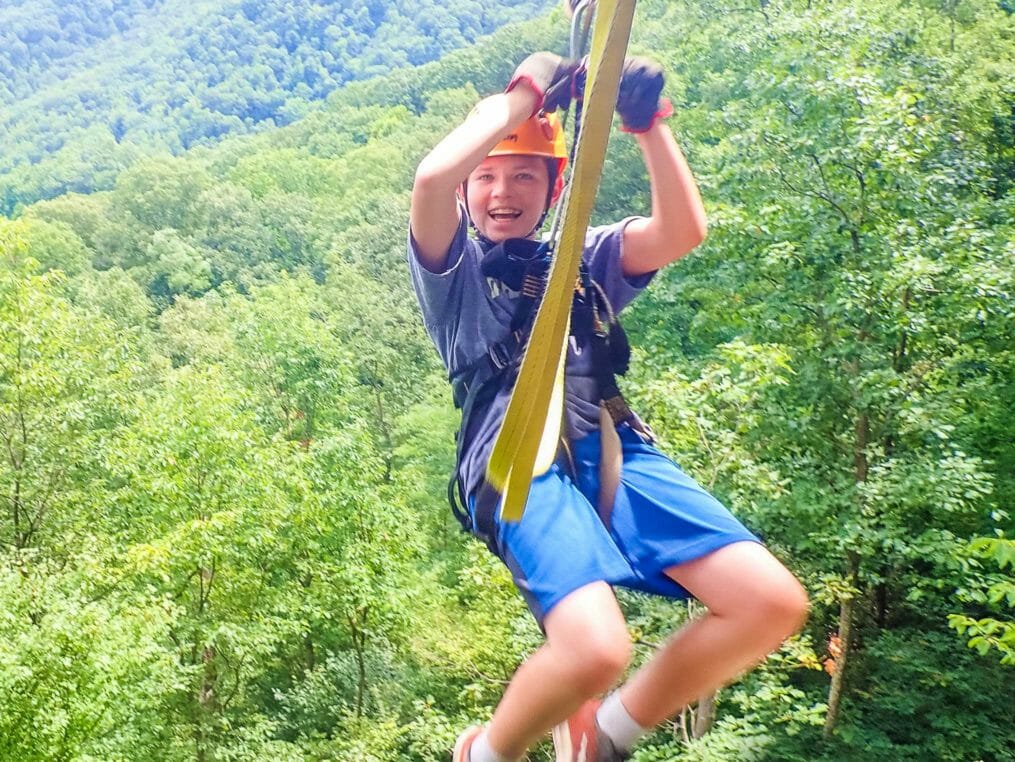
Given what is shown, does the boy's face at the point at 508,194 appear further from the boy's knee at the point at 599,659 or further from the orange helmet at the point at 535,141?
the boy's knee at the point at 599,659

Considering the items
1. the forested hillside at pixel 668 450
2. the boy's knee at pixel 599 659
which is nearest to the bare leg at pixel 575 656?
the boy's knee at pixel 599 659

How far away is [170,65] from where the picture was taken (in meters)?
37.2

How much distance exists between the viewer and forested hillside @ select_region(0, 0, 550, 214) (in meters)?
8.24

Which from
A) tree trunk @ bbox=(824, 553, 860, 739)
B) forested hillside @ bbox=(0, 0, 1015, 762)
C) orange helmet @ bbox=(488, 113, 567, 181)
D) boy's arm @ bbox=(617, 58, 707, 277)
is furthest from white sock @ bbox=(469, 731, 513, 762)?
tree trunk @ bbox=(824, 553, 860, 739)

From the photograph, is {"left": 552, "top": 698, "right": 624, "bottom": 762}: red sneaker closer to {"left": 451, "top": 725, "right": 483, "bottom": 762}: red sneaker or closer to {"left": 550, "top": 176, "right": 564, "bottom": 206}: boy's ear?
{"left": 451, "top": 725, "right": 483, "bottom": 762}: red sneaker

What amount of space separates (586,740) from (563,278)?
0.68 meters

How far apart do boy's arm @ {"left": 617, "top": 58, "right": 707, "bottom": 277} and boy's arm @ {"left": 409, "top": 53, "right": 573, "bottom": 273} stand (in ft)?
0.36

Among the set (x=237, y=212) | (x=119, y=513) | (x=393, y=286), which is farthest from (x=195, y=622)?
(x=237, y=212)

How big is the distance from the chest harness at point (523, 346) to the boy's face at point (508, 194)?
0.02 m

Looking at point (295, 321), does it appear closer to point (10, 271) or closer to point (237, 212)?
point (10, 271)

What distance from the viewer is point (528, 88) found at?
3.18ft

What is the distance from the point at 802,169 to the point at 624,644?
3235 millimetres

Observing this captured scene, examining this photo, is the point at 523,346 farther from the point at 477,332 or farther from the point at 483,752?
the point at 483,752

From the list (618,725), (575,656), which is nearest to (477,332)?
(575,656)
